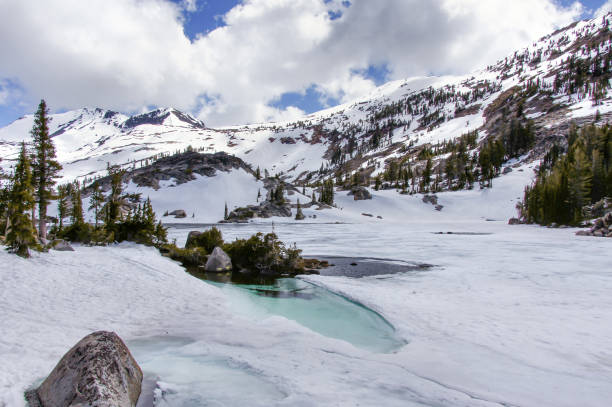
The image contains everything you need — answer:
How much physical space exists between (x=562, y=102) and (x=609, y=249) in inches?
6579

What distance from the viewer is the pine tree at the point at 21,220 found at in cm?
1611

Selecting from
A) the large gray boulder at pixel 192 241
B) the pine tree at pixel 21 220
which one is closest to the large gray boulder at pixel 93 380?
the pine tree at pixel 21 220

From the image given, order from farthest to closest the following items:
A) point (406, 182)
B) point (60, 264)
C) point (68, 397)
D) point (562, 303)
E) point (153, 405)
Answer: point (406, 182), point (60, 264), point (562, 303), point (153, 405), point (68, 397)

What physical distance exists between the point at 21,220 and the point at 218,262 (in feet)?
40.4

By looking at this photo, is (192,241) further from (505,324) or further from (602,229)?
(602,229)

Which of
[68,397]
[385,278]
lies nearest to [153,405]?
[68,397]

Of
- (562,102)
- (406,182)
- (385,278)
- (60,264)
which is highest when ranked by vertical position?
(562,102)

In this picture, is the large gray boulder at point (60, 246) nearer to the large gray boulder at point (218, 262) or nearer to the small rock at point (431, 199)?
the large gray boulder at point (218, 262)

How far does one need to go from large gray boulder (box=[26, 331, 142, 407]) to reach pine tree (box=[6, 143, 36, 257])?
1454 cm

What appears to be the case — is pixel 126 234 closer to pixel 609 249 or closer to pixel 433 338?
pixel 433 338

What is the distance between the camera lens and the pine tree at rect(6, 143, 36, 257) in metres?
16.1

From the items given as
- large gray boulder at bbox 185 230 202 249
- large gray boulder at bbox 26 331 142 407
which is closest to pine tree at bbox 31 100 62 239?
large gray boulder at bbox 185 230 202 249

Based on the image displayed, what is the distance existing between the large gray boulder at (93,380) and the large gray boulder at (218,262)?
18486 millimetres

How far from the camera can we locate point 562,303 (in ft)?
42.0
